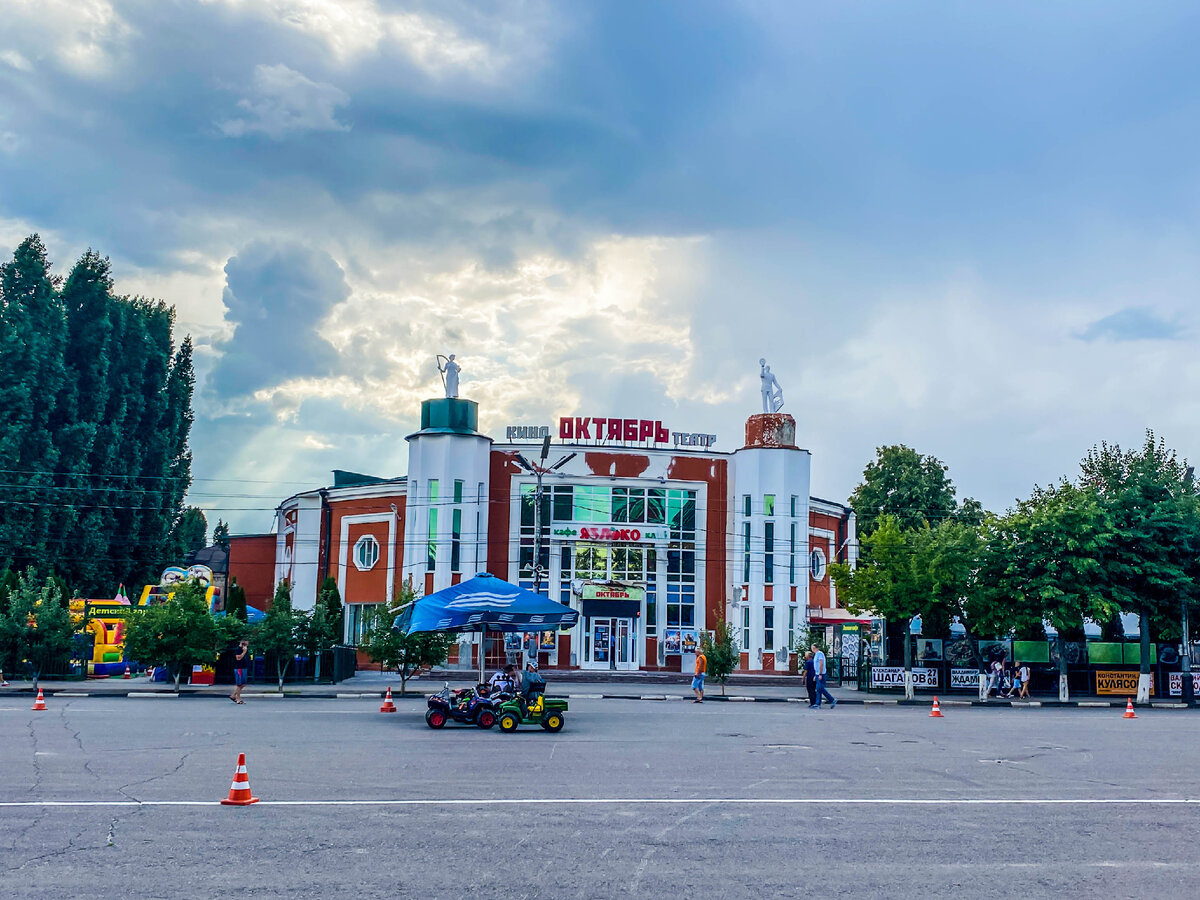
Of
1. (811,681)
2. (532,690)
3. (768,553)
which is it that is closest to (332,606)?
(768,553)

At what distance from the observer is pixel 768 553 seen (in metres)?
52.6

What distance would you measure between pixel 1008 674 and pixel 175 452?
1862 inches

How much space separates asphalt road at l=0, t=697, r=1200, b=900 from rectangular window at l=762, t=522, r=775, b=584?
30152 mm

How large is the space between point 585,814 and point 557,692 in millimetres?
25849

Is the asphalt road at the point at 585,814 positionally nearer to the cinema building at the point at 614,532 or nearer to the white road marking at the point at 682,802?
the white road marking at the point at 682,802

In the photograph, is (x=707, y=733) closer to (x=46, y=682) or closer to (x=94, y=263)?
(x=46, y=682)

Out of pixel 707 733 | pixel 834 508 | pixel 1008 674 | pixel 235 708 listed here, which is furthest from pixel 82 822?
pixel 834 508

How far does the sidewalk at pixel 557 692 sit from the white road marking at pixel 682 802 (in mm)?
20066

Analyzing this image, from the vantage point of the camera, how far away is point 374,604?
5359 cm

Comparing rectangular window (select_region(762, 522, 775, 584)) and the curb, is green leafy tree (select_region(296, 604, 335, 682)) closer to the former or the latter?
the curb

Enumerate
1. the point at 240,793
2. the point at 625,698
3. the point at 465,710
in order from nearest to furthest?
1. the point at 240,793
2. the point at 465,710
3. the point at 625,698

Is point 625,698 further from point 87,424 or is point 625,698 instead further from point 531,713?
point 87,424

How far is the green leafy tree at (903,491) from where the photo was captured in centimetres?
6225

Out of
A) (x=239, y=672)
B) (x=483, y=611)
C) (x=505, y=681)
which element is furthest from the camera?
(x=239, y=672)
